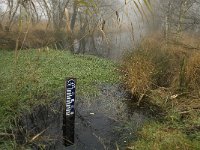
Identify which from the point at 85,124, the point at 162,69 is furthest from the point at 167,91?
the point at 85,124

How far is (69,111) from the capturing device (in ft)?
13.9

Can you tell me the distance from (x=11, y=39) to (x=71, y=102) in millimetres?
10638

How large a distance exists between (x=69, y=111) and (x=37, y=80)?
89.5 inches

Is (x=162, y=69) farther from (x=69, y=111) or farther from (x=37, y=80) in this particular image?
(x=69, y=111)

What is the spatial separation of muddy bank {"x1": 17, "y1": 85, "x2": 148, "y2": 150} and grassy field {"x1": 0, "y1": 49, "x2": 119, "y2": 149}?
0.23 m

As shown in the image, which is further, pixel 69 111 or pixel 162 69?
pixel 162 69

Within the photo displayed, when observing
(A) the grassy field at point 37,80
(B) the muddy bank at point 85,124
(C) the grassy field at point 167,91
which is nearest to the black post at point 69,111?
(B) the muddy bank at point 85,124

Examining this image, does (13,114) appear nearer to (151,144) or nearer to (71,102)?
(71,102)

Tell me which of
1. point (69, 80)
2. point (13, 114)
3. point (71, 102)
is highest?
point (69, 80)

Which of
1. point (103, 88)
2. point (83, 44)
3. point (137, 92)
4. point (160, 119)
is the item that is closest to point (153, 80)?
point (137, 92)

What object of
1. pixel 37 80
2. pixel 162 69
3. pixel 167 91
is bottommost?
pixel 167 91

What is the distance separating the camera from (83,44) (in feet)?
67.5

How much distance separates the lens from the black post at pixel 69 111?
4.09m

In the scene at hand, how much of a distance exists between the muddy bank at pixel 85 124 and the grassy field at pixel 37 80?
0.23 meters
